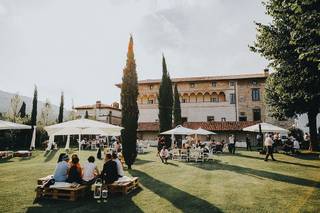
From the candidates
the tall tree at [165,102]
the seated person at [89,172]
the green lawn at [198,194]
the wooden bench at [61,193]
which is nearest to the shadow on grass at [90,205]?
the green lawn at [198,194]

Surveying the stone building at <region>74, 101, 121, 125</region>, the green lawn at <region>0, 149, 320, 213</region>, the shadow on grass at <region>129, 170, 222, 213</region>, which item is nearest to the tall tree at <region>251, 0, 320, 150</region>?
the green lawn at <region>0, 149, 320, 213</region>

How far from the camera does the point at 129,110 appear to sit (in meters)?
17.4

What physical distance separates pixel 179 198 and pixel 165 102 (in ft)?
81.1

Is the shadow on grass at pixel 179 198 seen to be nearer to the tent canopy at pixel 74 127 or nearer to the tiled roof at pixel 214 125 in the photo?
the tent canopy at pixel 74 127

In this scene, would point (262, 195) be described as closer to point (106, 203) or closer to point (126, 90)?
point (106, 203)

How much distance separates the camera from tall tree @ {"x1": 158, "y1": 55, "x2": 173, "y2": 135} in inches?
1293

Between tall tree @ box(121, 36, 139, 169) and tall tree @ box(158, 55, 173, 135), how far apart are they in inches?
603

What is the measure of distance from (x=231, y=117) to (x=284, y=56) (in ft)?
101

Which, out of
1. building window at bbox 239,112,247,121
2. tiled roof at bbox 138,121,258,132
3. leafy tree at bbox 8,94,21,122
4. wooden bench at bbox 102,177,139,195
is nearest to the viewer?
wooden bench at bbox 102,177,139,195

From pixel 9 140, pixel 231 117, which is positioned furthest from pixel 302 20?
pixel 231 117

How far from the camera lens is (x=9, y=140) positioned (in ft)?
104

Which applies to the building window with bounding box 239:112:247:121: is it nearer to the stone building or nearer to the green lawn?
the stone building

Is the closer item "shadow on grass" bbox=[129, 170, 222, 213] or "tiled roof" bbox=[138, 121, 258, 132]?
"shadow on grass" bbox=[129, 170, 222, 213]

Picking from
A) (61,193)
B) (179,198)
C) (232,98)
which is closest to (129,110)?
(61,193)
